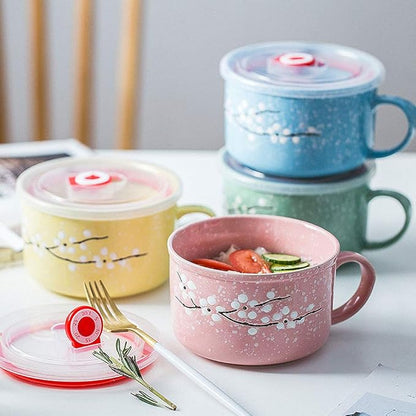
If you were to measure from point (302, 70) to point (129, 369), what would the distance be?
1.24ft

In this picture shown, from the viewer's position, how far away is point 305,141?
34.5 inches

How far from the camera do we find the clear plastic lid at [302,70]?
865 mm

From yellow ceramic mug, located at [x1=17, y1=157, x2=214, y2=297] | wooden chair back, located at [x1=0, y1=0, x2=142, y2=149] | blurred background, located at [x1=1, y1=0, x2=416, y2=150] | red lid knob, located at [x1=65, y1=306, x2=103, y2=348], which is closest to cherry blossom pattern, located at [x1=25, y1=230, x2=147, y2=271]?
yellow ceramic mug, located at [x1=17, y1=157, x2=214, y2=297]

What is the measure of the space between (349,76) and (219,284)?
32 cm

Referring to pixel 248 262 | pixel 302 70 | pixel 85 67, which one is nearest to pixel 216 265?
pixel 248 262

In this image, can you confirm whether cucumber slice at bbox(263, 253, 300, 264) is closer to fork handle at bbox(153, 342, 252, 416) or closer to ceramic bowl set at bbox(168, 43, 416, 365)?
ceramic bowl set at bbox(168, 43, 416, 365)

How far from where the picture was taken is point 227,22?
203 cm

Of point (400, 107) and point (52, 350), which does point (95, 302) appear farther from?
point (400, 107)

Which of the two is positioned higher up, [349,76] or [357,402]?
[349,76]

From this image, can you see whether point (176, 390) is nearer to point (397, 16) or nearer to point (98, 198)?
point (98, 198)

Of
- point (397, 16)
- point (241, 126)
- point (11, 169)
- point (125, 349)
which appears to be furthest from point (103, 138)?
point (125, 349)

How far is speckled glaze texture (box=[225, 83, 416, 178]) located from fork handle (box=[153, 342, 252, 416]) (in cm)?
25

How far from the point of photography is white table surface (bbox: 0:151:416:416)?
2.19 ft

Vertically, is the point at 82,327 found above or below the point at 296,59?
below
